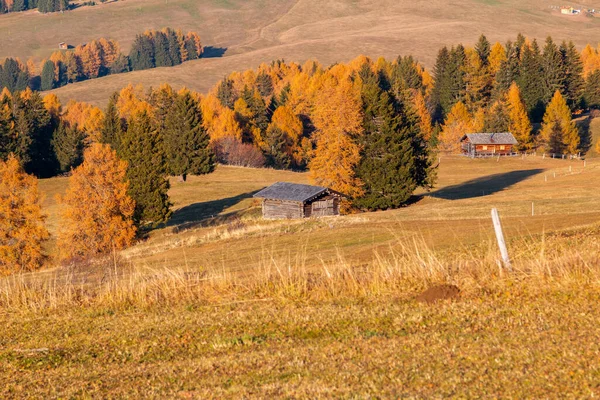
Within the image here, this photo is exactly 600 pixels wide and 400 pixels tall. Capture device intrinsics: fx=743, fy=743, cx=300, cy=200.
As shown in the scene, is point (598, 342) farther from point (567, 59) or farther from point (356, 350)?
point (567, 59)

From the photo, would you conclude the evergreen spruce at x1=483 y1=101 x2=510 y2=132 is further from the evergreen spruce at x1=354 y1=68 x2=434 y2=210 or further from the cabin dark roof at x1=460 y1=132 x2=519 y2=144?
the evergreen spruce at x1=354 y1=68 x2=434 y2=210

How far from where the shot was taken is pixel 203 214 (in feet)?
263

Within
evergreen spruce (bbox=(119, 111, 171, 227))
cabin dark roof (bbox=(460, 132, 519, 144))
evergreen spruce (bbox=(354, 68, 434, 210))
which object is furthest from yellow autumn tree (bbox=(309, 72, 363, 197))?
cabin dark roof (bbox=(460, 132, 519, 144))

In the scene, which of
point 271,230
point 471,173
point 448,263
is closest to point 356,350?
point 448,263

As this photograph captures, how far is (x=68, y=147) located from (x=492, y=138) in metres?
67.4

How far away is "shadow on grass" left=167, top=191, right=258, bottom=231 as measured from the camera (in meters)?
73.7

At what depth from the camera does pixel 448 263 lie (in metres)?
13.9

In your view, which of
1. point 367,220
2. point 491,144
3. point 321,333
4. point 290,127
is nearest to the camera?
point 321,333

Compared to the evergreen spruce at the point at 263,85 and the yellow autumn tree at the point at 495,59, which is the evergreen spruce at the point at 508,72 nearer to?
the yellow autumn tree at the point at 495,59

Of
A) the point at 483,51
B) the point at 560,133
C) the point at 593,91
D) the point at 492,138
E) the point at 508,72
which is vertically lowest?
the point at 492,138

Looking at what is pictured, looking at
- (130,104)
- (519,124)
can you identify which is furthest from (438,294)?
Answer: (130,104)

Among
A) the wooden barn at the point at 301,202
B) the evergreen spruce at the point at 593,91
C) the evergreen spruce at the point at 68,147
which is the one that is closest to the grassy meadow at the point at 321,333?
the wooden barn at the point at 301,202

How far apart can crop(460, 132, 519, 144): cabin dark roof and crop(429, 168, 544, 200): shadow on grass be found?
61.9 ft

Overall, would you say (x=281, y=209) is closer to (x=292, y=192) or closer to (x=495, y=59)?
(x=292, y=192)
